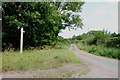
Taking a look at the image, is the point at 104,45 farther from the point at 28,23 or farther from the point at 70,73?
the point at 70,73

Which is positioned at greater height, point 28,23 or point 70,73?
point 28,23

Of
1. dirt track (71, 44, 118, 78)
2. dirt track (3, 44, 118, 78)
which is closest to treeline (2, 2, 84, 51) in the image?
dirt track (71, 44, 118, 78)

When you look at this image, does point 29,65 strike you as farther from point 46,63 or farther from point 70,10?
point 70,10

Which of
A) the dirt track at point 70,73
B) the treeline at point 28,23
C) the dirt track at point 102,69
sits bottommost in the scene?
the dirt track at point 102,69

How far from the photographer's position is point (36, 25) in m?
26.7

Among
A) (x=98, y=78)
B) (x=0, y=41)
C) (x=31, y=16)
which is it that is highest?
(x=31, y=16)

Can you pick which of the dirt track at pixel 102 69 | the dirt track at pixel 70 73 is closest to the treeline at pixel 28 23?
the dirt track at pixel 102 69

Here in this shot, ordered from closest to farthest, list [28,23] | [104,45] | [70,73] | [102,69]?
[70,73] < [102,69] < [28,23] < [104,45]

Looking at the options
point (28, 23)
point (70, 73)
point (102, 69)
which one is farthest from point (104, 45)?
point (70, 73)

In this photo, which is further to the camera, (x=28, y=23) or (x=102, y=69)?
(x=28, y=23)

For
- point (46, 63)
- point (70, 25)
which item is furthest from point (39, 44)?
point (46, 63)

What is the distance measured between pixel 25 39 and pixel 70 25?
13626 mm

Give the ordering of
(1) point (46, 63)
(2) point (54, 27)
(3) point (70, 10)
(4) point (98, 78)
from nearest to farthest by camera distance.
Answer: (4) point (98, 78) → (1) point (46, 63) → (2) point (54, 27) → (3) point (70, 10)

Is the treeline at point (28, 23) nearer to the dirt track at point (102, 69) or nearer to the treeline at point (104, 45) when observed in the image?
the dirt track at point (102, 69)
